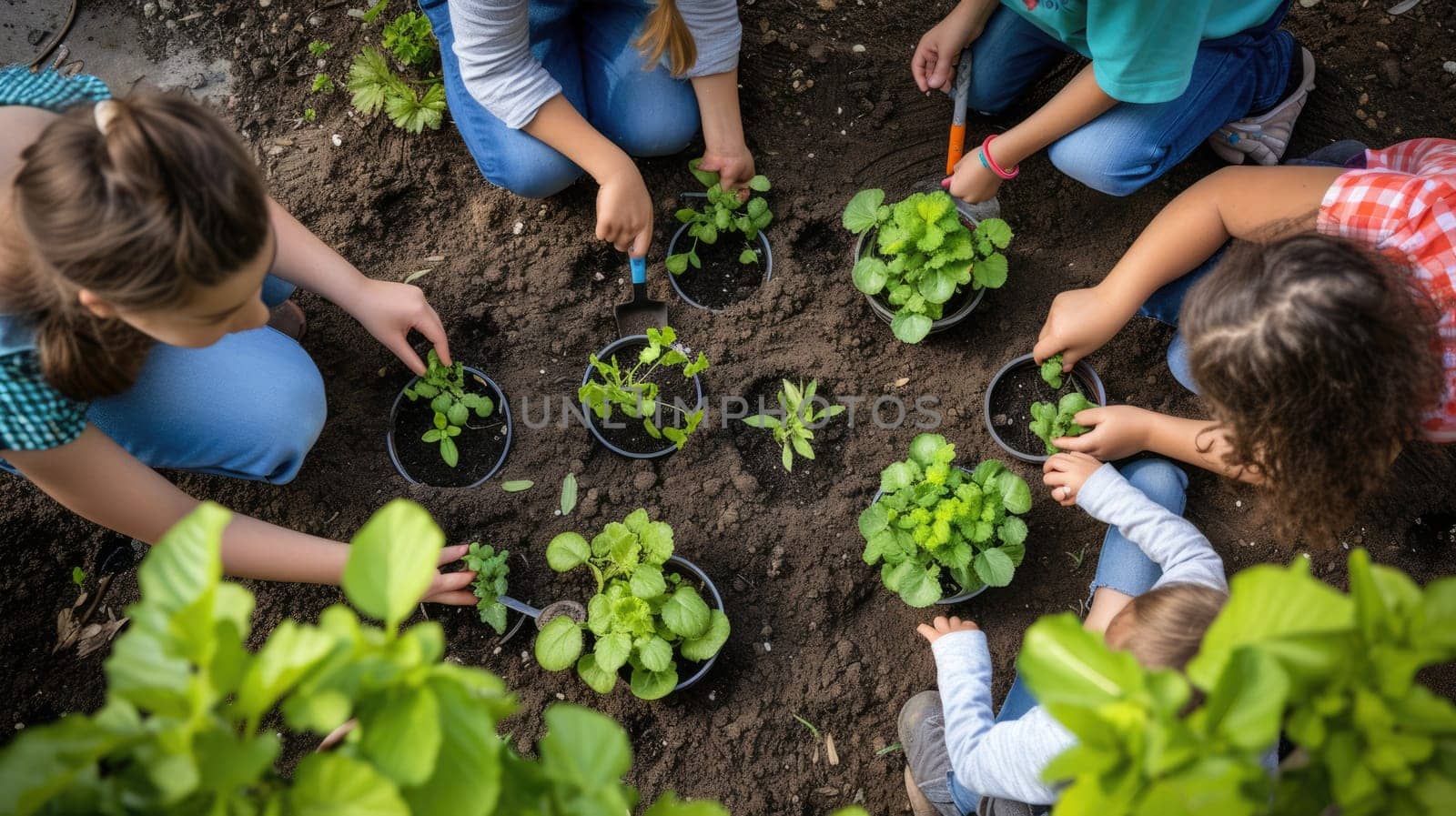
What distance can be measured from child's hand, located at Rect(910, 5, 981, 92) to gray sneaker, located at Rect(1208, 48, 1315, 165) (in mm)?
704

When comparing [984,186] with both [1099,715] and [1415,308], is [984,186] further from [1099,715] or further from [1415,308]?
[1099,715]

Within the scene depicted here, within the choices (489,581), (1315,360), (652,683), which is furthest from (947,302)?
(489,581)

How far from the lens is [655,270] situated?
92.7 inches

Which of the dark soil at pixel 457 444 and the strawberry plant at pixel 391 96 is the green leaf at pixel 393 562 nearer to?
the dark soil at pixel 457 444

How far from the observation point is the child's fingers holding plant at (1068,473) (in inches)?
77.1

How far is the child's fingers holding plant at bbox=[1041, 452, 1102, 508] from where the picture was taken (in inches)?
77.1

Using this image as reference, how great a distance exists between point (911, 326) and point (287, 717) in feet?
5.53

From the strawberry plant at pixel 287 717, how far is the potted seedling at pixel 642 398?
1.35 metres

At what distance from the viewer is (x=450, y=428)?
2117 millimetres

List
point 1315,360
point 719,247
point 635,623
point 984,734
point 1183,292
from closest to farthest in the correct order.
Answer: point 1315,360 → point 984,734 → point 635,623 → point 1183,292 → point 719,247

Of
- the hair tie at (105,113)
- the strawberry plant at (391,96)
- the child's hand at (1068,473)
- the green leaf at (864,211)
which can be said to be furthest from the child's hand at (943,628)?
the strawberry plant at (391,96)

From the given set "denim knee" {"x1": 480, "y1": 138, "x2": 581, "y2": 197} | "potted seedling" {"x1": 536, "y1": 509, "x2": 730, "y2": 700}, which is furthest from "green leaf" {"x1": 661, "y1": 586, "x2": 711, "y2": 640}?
"denim knee" {"x1": 480, "y1": 138, "x2": 581, "y2": 197}

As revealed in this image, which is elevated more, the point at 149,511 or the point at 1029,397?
the point at 149,511

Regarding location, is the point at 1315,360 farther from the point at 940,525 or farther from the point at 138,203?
the point at 138,203
